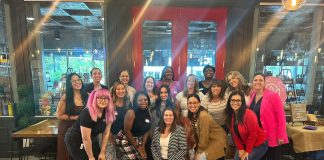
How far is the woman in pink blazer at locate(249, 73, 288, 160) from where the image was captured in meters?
2.55

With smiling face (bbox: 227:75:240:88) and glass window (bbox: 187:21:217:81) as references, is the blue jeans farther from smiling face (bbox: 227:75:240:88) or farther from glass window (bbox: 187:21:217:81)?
glass window (bbox: 187:21:217:81)

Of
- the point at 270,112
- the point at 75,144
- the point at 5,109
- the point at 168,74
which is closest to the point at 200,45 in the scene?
the point at 168,74

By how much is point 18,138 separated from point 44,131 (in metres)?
0.36

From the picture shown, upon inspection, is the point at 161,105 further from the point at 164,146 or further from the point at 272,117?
the point at 272,117

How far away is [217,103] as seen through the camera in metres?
2.81

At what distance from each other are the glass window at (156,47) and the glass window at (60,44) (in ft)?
2.79

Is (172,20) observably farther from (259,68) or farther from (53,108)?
(53,108)

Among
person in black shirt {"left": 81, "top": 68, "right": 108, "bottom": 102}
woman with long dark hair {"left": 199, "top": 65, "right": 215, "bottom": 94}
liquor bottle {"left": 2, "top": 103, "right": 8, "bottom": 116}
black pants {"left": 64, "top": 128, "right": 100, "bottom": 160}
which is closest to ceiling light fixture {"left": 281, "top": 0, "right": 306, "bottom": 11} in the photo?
woman with long dark hair {"left": 199, "top": 65, "right": 215, "bottom": 94}

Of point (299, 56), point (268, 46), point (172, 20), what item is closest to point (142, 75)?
point (172, 20)

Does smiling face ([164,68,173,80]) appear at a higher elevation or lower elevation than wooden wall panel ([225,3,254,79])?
lower

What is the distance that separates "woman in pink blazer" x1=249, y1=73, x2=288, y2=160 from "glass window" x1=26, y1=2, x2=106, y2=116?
2645 mm

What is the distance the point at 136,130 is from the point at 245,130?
4.31 feet

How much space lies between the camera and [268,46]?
4277mm

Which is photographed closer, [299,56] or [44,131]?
[44,131]
